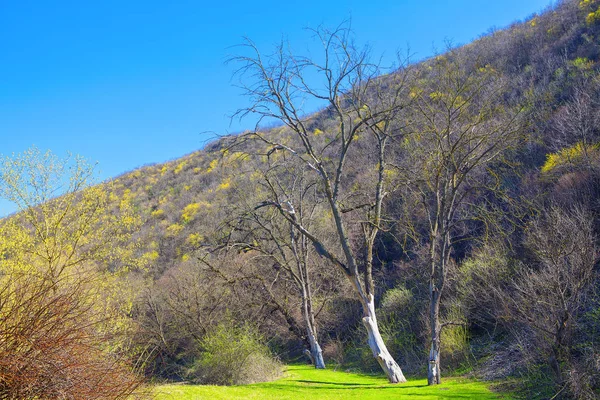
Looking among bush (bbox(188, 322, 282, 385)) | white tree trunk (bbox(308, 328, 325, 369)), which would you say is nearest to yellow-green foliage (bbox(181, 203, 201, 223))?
white tree trunk (bbox(308, 328, 325, 369))

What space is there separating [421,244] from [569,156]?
812 cm

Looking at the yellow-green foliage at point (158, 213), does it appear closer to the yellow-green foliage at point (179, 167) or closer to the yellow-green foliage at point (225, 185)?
the yellow-green foliage at point (225, 185)

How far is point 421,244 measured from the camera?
22.1 meters

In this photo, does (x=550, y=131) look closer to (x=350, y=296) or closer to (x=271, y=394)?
(x=350, y=296)

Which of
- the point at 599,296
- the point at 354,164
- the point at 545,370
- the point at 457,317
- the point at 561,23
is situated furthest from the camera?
the point at 561,23

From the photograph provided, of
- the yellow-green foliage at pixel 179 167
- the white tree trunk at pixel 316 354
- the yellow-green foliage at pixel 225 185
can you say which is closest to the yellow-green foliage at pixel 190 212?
the yellow-green foliage at pixel 225 185

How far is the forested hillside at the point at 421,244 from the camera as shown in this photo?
1059 cm

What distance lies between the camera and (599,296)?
11.3 metres

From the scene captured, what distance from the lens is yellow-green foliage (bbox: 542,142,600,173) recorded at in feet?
55.3

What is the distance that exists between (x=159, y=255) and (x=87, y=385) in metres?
37.3

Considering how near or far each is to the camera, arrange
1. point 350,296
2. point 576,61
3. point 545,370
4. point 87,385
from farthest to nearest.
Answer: point 576,61 < point 350,296 < point 545,370 < point 87,385

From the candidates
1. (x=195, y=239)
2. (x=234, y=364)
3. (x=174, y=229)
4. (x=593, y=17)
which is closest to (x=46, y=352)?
(x=234, y=364)

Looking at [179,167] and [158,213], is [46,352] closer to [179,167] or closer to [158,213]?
[158,213]

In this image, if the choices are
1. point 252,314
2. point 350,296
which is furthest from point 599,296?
point 252,314
